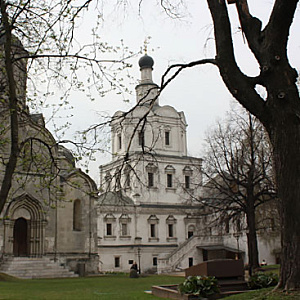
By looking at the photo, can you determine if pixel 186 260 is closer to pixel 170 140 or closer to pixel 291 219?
pixel 170 140

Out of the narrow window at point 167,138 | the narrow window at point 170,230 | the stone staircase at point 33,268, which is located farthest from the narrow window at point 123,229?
the stone staircase at point 33,268

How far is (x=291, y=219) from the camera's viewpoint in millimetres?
8617

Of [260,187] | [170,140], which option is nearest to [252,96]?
[260,187]

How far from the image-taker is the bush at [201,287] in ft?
41.4

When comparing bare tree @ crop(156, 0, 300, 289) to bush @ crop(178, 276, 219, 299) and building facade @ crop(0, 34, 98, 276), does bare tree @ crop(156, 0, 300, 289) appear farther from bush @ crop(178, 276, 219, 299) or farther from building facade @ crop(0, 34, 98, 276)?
building facade @ crop(0, 34, 98, 276)

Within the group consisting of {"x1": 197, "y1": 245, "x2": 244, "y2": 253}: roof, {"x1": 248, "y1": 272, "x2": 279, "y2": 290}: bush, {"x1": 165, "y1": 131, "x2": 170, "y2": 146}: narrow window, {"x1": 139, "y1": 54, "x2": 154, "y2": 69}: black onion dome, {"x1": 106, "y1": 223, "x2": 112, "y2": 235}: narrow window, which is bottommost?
{"x1": 248, "y1": 272, "x2": 279, "y2": 290}: bush

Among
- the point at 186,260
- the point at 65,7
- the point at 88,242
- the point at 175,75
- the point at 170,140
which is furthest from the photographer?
the point at 170,140

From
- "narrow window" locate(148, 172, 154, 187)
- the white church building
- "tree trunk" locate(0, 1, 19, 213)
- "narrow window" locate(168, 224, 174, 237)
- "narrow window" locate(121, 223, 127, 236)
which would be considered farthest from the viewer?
"narrow window" locate(148, 172, 154, 187)

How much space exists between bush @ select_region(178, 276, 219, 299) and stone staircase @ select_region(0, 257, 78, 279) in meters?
15.5

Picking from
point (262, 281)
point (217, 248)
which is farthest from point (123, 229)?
point (262, 281)

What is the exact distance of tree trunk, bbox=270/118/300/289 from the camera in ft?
28.0

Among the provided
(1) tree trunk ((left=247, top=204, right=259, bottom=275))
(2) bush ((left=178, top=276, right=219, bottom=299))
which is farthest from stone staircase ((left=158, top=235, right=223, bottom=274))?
(2) bush ((left=178, top=276, right=219, bottom=299))

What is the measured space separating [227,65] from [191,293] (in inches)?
263

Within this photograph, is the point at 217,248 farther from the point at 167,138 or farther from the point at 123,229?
the point at 167,138
